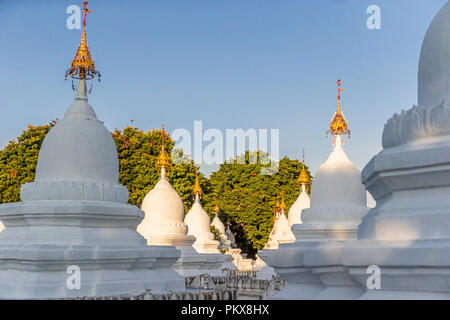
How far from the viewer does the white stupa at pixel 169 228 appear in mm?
21969

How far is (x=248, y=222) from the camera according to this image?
178 feet

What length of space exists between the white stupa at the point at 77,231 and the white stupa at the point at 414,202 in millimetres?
7532

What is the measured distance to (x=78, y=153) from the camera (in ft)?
44.1

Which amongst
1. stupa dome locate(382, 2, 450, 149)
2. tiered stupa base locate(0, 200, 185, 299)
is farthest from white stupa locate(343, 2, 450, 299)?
tiered stupa base locate(0, 200, 185, 299)

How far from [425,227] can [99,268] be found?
8512 millimetres

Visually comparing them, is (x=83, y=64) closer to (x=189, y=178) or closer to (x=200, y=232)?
(x=200, y=232)

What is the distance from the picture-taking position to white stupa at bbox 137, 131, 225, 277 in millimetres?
21969

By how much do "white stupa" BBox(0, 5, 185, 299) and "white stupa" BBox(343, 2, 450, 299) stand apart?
24.7ft

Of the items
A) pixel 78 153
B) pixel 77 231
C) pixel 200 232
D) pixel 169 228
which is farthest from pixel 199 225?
pixel 77 231

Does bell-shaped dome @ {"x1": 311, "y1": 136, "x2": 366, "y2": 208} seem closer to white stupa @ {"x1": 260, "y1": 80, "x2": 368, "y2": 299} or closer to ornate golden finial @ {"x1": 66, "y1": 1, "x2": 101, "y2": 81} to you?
white stupa @ {"x1": 260, "y1": 80, "x2": 368, "y2": 299}

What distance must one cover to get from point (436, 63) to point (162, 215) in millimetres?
17468

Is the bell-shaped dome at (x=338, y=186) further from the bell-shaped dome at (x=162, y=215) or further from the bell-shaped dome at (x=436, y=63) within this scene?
the bell-shaped dome at (x=436, y=63)

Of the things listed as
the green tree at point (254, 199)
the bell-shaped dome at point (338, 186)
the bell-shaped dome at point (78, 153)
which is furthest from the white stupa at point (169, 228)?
the green tree at point (254, 199)
